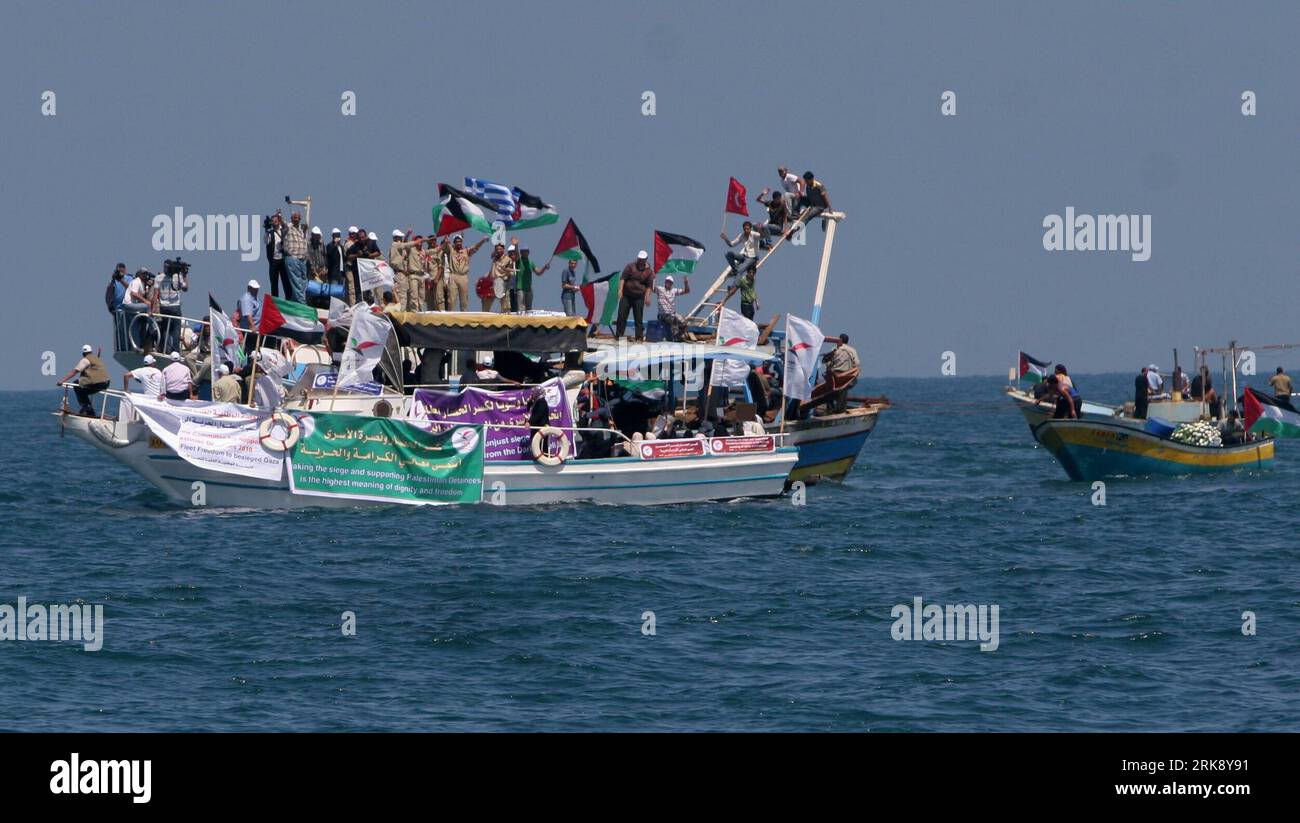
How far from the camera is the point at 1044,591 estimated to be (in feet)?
88.2

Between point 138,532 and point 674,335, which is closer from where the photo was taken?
point 138,532

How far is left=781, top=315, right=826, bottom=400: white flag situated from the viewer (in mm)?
35656

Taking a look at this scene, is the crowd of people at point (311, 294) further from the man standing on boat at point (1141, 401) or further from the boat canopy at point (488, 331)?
the man standing on boat at point (1141, 401)

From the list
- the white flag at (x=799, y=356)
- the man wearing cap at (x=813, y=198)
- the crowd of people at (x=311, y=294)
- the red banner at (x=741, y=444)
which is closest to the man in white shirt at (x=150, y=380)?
the crowd of people at (x=311, y=294)

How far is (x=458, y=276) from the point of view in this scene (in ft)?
123

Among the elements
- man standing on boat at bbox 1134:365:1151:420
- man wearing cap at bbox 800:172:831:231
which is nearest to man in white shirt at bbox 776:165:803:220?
man wearing cap at bbox 800:172:831:231

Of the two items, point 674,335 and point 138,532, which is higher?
point 674,335

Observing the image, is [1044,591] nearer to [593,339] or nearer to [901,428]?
[593,339]

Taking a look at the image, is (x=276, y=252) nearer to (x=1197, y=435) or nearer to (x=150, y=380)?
(x=150, y=380)

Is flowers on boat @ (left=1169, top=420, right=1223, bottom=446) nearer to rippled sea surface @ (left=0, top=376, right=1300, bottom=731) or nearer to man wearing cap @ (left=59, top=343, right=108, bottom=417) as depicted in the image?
rippled sea surface @ (left=0, top=376, right=1300, bottom=731)

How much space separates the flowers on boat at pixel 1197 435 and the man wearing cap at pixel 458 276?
18.3 metres

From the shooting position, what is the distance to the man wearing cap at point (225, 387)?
108ft
